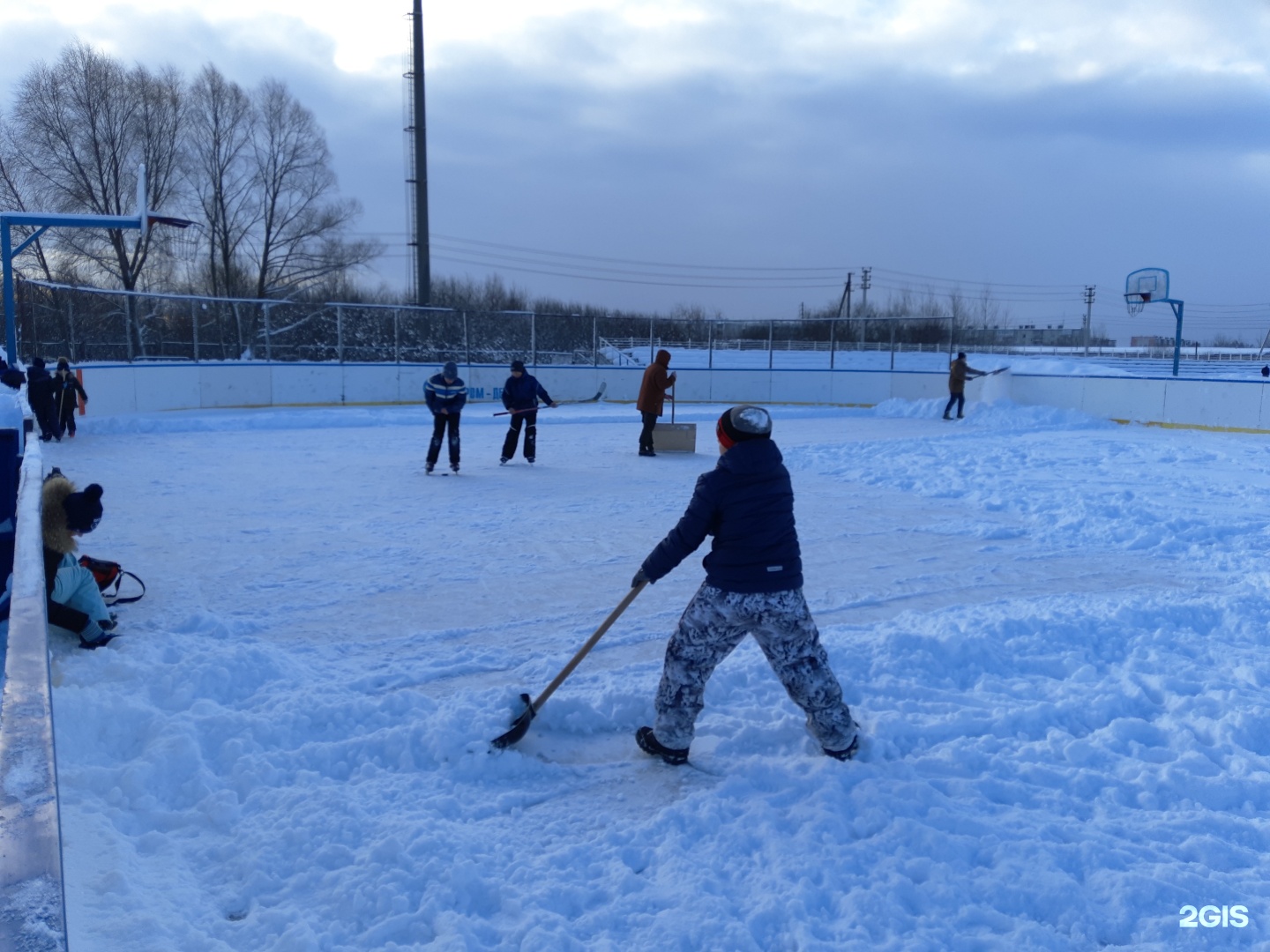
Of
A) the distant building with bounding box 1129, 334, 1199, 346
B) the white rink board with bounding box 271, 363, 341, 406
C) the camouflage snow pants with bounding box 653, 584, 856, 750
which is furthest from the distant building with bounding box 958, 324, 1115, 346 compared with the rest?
the camouflage snow pants with bounding box 653, 584, 856, 750

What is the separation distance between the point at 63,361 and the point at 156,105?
25.4 meters

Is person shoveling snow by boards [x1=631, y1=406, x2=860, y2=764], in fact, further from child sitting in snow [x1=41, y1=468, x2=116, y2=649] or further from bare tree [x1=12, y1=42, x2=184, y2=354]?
bare tree [x1=12, y1=42, x2=184, y2=354]

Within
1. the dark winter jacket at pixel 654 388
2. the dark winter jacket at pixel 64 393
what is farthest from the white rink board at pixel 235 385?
the dark winter jacket at pixel 654 388

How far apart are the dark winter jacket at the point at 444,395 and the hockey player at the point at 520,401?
3.15ft

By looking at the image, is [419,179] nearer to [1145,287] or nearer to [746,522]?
[1145,287]

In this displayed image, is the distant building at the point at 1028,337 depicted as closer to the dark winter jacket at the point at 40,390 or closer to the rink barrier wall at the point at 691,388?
the rink barrier wall at the point at 691,388

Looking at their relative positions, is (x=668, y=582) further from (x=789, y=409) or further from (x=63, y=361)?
(x=789, y=409)

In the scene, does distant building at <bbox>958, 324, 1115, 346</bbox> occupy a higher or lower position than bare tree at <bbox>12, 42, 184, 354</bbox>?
lower

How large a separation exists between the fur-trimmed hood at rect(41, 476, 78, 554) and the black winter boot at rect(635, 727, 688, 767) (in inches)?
122

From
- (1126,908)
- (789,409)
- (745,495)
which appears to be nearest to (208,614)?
(745,495)

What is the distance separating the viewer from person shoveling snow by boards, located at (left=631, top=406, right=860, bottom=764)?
3.42 m

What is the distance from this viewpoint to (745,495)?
3422mm

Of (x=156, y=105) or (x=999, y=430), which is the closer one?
(x=999, y=430)

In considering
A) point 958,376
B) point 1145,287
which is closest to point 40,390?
point 958,376
